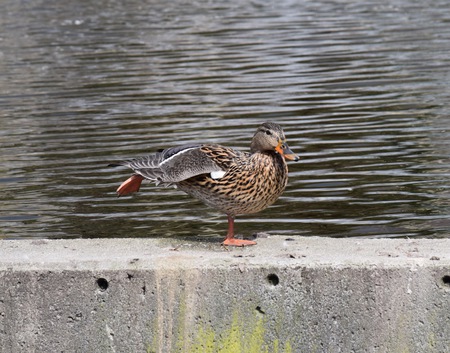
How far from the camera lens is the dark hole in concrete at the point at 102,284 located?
205 inches

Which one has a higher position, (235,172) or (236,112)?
(235,172)

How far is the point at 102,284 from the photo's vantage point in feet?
17.1

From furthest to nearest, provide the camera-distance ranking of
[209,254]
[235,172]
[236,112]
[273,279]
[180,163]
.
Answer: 1. [236,112]
2. [180,163]
3. [235,172]
4. [209,254]
5. [273,279]

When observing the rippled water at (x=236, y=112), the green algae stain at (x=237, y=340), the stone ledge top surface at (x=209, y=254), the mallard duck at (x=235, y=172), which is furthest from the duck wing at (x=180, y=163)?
the rippled water at (x=236, y=112)

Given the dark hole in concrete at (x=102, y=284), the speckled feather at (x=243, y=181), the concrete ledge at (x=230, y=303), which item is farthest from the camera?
the speckled feather at (x=243, y=181)

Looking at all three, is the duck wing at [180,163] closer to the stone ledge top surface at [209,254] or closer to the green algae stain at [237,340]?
the stone ledge top surface at [209,254]

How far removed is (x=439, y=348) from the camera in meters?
5.03

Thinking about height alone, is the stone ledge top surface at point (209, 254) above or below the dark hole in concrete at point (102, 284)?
above

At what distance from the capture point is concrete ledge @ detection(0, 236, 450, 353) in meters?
5.05

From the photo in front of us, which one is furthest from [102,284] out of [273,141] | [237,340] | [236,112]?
[236,112]

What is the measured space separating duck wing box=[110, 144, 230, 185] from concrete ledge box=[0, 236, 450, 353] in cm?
55

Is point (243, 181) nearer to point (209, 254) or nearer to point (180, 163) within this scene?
point (180, 163)

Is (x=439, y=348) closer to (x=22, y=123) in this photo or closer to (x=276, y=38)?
(x=22, y=123)

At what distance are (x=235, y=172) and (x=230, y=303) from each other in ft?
2.62
